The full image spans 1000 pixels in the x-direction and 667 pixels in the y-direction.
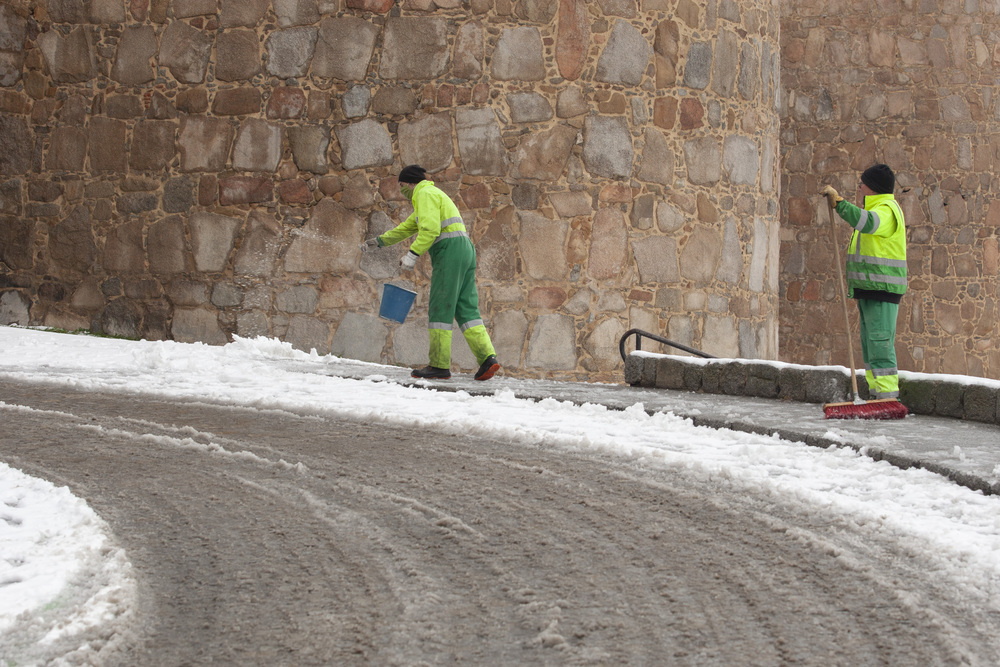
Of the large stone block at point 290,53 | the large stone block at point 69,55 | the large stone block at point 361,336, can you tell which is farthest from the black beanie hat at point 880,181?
the large stone block at point 69,55

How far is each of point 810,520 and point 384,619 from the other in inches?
67.5

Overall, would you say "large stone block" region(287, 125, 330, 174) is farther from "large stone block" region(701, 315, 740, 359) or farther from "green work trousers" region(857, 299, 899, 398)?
"green work trousers" region(857, 299, 899, 398)

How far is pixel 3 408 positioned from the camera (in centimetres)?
588

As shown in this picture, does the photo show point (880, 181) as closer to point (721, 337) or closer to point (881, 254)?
point (881, 254)

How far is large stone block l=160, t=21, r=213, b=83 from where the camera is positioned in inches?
384

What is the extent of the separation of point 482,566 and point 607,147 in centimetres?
695

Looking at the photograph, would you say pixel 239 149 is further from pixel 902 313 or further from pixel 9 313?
pixel 902 313

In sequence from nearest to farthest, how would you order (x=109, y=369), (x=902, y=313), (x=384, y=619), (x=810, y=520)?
(x=384, y=619) < (x=810, y=520) < (x=109, y=369) < (x=902, y=313)

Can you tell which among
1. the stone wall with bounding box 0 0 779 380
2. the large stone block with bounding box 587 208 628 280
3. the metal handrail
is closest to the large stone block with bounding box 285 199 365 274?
the stone wall with bounding box 0 0 779 380

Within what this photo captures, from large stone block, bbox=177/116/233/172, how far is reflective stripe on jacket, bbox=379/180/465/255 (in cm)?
240

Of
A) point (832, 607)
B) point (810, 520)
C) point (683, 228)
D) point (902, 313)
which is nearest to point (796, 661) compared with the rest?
point (832, 607)

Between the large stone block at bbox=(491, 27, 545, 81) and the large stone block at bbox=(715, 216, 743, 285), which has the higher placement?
the large stone block at bbox=(491, 27, 545, 81)

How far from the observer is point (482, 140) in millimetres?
9398

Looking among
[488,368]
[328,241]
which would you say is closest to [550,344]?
[488,368]
